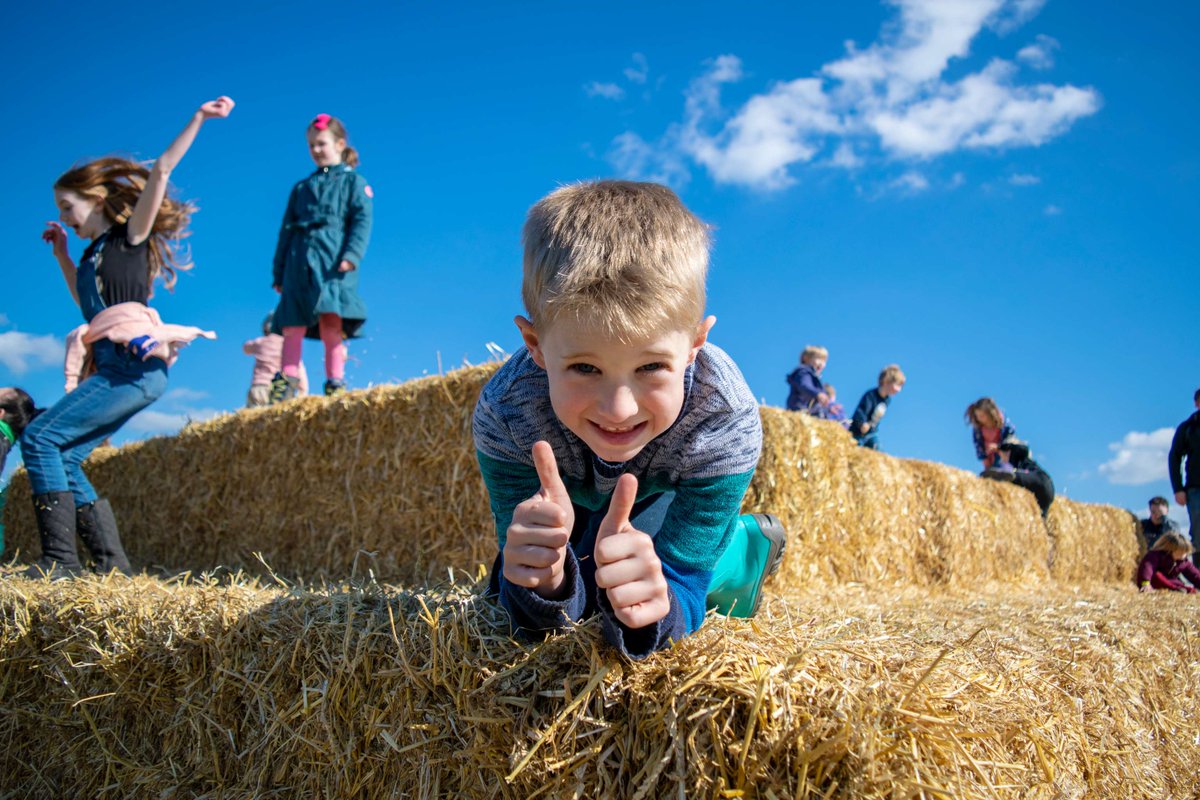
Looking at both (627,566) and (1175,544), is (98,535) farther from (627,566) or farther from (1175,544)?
(1175,544)

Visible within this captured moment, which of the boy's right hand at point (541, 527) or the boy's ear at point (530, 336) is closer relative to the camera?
the boy's right hand at point (541, 527)

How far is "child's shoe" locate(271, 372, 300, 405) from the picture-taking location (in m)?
5.12

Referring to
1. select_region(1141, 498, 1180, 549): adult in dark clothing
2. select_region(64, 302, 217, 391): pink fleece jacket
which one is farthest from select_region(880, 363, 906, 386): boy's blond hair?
select_region(64, 302, 217, 391): pink fleece jacket

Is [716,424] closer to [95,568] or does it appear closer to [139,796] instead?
[139,796]

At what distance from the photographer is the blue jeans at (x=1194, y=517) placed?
6.70 m

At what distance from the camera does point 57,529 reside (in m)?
3.54

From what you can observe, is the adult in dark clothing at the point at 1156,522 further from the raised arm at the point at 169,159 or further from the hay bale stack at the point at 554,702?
the raised arm at the point at 169,159

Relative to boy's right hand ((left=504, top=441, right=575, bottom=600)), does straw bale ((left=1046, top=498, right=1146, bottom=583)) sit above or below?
above

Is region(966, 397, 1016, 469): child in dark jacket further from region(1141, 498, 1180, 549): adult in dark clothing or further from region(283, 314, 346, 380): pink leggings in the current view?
region(283, 314, 346, 380): pink leggings

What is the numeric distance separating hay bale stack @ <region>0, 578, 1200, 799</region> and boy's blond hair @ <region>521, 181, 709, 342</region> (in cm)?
58

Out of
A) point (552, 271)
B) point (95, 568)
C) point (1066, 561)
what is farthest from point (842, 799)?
point (1066, 561)

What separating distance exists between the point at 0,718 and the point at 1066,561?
886 centimetres

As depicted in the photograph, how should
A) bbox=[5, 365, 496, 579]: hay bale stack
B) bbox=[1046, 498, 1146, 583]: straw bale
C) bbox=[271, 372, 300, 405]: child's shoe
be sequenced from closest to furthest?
bbox=[5, 365, 496, 579]: hay bale stack → bbox=[271, 372, 300, 405]: child's shoe → bbox=[1046, 498, 1146, 583]: straw bale

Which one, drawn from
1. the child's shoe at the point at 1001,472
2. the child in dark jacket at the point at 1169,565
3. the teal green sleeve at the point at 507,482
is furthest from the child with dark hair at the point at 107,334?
the child in dark jacket at the point at 1169,565
